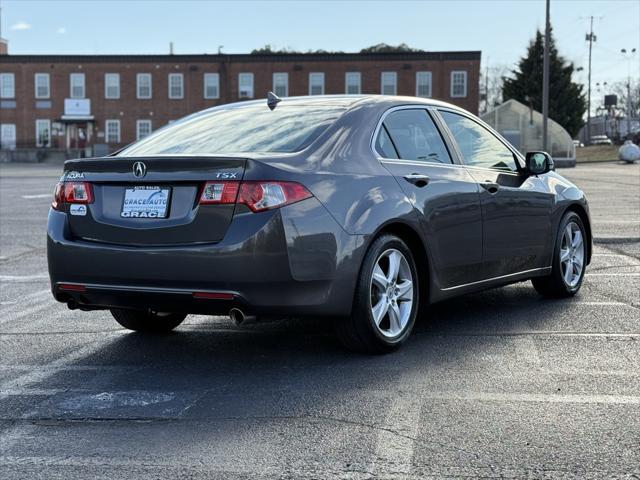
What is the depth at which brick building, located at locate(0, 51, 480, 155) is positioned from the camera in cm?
6425

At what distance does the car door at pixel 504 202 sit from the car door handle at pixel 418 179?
0.67 metres

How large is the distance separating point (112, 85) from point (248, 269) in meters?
64.1

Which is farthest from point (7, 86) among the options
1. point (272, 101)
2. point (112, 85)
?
point (272, 101)

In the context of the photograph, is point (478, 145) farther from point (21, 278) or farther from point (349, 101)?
point (21, 278)

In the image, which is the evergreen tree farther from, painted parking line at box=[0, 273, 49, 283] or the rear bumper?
the rear bumper

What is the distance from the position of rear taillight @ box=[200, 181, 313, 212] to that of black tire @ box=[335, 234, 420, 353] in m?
0.69

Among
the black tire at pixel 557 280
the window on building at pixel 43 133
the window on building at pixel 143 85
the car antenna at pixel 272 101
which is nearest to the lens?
the car antenna at pixel 272 101

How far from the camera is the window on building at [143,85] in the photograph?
215 feet

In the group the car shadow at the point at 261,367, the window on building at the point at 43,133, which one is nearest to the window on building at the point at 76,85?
the window on building at the point at 43,133

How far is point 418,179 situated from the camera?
5.68 meters

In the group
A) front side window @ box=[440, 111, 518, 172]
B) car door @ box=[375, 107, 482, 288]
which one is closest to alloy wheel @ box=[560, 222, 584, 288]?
front side window @ box=[440, 111, 518, 172]

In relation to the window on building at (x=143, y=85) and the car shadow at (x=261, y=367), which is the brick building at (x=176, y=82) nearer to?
the window on building at (x=143, y=85)

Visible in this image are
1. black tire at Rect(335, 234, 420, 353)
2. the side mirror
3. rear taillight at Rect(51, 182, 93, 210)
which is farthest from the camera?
the side mirror

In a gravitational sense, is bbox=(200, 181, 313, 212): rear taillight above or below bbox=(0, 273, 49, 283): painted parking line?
above
